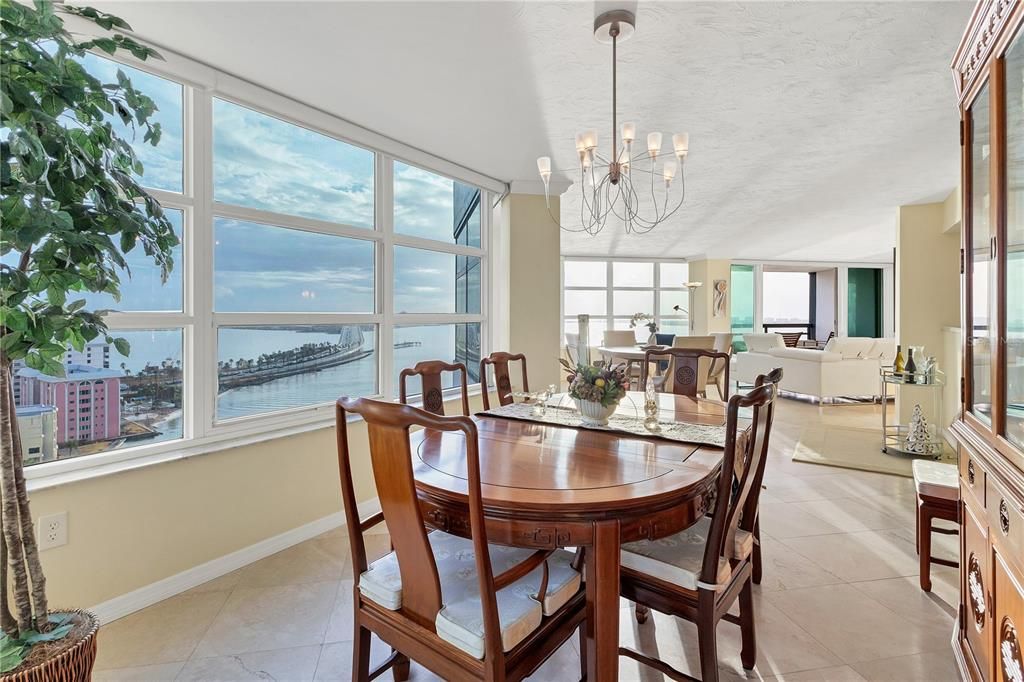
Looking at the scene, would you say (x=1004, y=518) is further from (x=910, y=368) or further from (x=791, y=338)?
(x=791, y=338)

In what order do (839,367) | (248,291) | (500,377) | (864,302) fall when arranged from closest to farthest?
1. (248,291)
2. (500,377)
3. (839,367)
4. (864,302)

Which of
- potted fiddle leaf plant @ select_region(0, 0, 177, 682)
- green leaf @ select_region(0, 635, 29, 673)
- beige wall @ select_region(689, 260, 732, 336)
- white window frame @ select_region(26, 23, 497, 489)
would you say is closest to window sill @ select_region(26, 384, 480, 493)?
white window frame @ select_region(26, 23, 497, 489)

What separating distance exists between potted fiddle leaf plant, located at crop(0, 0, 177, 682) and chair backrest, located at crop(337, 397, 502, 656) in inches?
31.7

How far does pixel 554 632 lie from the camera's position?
4.36 ft

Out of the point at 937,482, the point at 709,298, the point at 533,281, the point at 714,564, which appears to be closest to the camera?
the point at 714,564

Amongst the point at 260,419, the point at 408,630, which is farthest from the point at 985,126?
the point at 260,419

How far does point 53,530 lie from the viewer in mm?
1871

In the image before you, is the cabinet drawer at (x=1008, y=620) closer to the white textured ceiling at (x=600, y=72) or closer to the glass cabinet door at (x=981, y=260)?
the glass cabinet door at (x=981, y=260)

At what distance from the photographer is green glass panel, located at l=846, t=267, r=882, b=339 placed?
11.1 m

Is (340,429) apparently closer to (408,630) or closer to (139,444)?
(408,630)

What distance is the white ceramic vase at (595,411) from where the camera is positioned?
2.04 meters

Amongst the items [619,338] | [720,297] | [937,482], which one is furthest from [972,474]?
[720,297]

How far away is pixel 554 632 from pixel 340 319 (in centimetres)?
232

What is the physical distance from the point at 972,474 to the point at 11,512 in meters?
2.79
